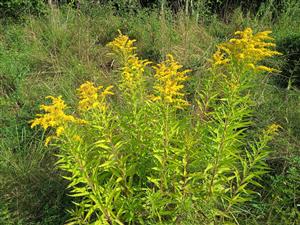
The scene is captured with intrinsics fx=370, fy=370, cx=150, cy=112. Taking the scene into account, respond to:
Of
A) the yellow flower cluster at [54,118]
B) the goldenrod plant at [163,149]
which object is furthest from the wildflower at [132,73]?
the yellow flower cluster at [54,118]

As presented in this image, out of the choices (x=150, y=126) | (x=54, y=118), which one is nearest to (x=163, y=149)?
(x=150, y=126)

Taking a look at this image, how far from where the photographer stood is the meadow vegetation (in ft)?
7.60

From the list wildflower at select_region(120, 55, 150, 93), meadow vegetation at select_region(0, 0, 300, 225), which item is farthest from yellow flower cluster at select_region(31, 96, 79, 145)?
wildflower at select_region(120, 55, 150, 93)

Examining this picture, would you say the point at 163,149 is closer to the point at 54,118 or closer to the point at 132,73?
the point at 132,73

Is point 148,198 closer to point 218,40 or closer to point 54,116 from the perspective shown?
point 54,116

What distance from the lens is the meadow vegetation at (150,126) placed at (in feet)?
7.60

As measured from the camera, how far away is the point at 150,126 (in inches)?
105

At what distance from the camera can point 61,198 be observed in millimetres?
3248

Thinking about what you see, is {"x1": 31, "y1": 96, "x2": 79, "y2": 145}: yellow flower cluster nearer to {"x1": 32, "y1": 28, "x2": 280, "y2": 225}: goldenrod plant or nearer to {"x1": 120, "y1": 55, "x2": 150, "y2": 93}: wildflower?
{"x1": 32, "y1": 28, "x2": 280, "y2": 225}: goldenrod plant

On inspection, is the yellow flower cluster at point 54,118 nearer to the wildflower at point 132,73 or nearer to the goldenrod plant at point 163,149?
the goldenrod plant at point 163,149

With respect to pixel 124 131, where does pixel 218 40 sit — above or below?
below

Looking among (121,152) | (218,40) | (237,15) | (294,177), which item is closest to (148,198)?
(121,152)

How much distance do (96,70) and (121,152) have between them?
8.65ft

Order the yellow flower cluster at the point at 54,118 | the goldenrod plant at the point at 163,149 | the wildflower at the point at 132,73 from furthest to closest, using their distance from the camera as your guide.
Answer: the wildflower at the point at 132,73, the goldenrod plant at the point at 163,149, the yellow flower cluster at the point at 54,118
